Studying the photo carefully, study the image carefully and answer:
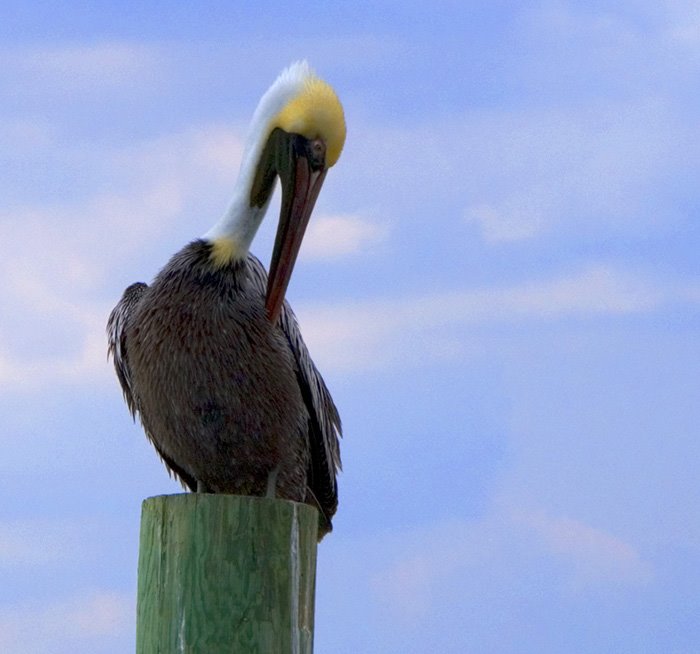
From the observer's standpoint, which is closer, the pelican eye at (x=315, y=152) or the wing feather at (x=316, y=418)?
the pelican eye at (x=315, y=152)

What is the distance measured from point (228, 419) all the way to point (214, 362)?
0.89 ft

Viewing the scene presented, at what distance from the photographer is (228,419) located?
6.01 meters

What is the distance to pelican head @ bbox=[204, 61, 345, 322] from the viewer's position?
603 cm

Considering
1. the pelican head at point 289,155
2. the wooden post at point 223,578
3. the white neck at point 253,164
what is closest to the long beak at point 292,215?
the pelican head at point 289,155

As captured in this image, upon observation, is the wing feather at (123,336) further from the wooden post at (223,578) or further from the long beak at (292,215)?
the wooden post at (223,578)

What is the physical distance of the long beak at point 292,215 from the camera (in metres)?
6.05

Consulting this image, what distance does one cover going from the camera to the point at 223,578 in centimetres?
384

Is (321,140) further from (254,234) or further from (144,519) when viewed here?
(144,519)

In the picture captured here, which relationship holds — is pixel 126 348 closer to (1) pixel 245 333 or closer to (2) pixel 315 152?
(1) pixel 245 333

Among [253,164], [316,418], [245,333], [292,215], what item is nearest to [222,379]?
[245,333]

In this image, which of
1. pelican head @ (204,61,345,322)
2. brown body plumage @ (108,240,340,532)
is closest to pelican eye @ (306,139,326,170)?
pelican head @ (204,61,345,322)

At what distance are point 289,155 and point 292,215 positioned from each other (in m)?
0.28

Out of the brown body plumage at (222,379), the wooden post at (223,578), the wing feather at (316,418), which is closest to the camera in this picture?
the wooden post at (223,578)

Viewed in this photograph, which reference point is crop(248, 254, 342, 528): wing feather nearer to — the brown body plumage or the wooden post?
the brown body plumage
